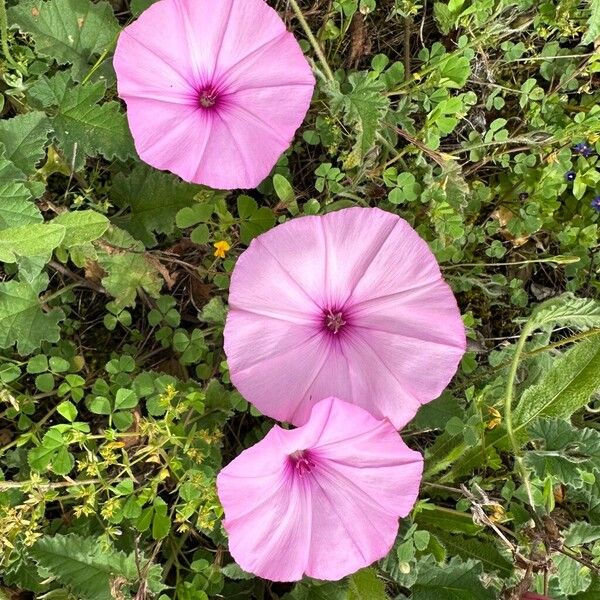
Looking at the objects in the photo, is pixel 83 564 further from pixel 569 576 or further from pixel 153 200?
pixel 569 576

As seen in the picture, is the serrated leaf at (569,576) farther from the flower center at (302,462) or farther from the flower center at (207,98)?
the flower center at (207,98)

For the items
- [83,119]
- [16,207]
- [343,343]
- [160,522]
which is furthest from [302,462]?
[83,119]

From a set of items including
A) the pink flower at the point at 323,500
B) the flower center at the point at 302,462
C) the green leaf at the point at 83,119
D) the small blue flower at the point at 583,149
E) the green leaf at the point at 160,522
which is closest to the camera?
the pink flower at the point at 323,500

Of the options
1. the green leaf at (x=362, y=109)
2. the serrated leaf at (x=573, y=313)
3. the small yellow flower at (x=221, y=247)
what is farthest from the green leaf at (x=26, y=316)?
the serrated leaf at (x=573, y=313)

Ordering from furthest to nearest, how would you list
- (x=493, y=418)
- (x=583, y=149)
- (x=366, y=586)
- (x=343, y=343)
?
(x=583, y=149)
(x=493, y=418)
(x=366, y=586)
(x=343, y=343)

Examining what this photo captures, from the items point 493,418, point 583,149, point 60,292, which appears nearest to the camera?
point 493,418

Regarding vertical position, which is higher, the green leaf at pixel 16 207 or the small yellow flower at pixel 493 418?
the green leaf at pixel 16 207

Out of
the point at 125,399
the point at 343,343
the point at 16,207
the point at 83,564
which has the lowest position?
the point at 83,564

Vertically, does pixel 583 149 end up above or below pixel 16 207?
below
